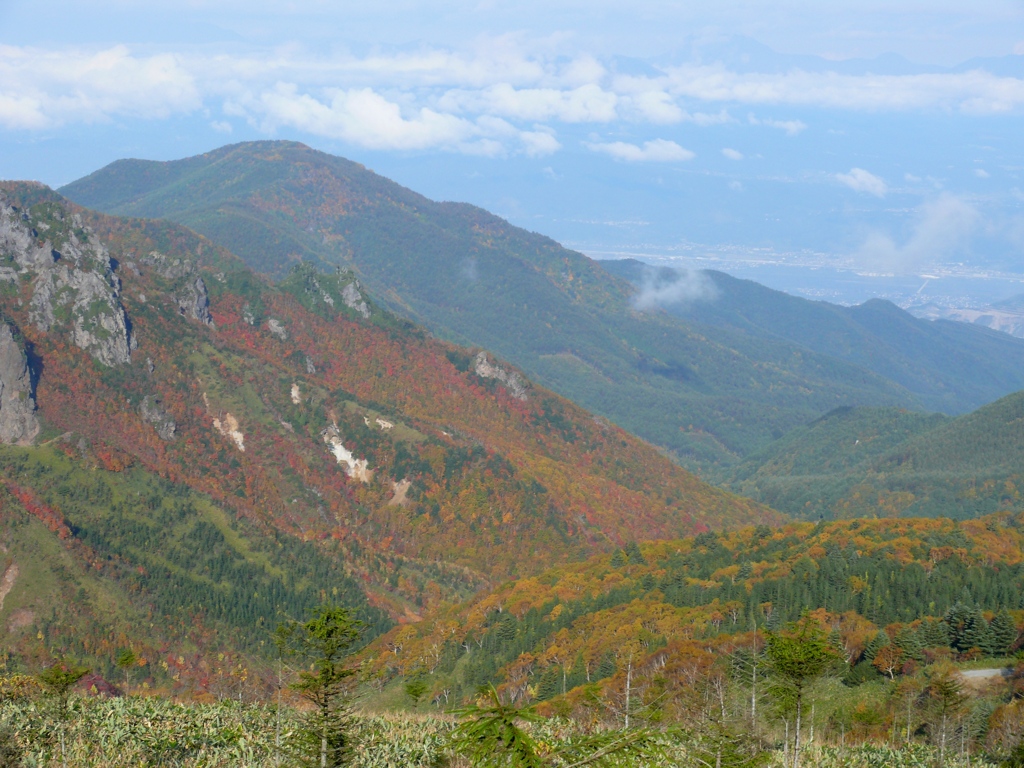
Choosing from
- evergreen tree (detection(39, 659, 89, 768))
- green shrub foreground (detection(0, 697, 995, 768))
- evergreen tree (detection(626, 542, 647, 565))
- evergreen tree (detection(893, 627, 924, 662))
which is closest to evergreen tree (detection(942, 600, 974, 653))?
evergreen tree (detection(893, 627, 924, 662))

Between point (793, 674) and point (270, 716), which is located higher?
point (793, 674)

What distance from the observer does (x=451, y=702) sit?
101m

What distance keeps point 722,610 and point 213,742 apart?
76486mm

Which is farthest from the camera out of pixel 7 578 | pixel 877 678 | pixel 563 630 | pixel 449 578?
pixel 449 578

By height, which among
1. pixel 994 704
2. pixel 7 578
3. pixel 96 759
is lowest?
pixel 7 578

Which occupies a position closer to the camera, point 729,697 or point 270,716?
point 729,697

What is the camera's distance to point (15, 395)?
598ft

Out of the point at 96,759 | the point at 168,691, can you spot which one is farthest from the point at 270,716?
the point at 168,691

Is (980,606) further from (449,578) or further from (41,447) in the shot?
(41,447)

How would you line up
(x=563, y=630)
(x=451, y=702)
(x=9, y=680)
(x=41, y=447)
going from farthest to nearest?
(x=41, y=447) → (x=563, y=630) → (x=451, y=702) → (x=9, y=680)

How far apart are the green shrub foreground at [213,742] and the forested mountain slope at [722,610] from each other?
18117 mm

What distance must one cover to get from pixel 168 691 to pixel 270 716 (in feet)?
255

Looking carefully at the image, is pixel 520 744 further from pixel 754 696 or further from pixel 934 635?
pixel 934 635

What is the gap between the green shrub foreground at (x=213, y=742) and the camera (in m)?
44.8
